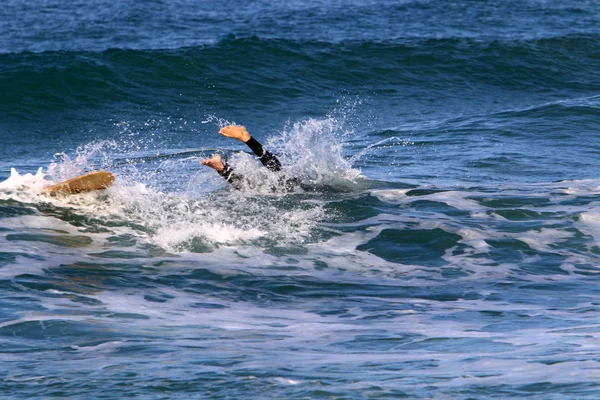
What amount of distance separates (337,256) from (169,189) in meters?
3.23

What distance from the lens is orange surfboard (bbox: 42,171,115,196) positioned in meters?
9.88

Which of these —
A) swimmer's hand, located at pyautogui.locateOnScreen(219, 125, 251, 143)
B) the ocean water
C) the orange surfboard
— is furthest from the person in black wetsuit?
the orange surfboard

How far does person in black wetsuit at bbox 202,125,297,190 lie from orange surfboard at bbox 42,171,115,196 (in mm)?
1105

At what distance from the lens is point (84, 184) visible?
394 inches

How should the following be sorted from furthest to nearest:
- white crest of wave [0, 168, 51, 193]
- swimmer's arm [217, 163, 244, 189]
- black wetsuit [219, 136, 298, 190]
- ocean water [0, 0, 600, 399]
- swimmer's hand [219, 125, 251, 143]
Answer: white crest of wave [0, 168, 51, 193]
swimmer's arm [217, 163, 244, 189]
black wetsuit [219, 136, 298, 190]
swimmer's hand [219, 125, 251, 143]
ocean water [0, 0, 600, 399]

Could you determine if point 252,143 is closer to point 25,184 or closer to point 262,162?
point 262,162

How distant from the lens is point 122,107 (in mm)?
18594

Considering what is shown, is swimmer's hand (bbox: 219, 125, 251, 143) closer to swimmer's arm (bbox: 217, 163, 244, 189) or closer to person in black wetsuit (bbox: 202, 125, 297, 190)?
person in black wetsuit (bbox: 202, 125, 297, 190)

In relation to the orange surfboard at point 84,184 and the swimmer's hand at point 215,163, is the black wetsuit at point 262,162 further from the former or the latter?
Answer: the orange surfboard at point 84,184

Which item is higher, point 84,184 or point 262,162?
point 262,162

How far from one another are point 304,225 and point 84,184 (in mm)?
2397

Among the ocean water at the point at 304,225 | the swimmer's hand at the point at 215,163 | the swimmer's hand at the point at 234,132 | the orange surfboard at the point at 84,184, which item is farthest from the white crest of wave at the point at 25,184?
the swimmer's hand at the point at 234,132

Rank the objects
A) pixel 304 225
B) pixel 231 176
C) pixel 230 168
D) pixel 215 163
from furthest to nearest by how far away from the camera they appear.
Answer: pixel 231 176 < pixel 230 168 < pixel 215 163 < pixel 304 225

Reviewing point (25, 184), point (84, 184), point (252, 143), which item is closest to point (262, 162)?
point (252, 143)
